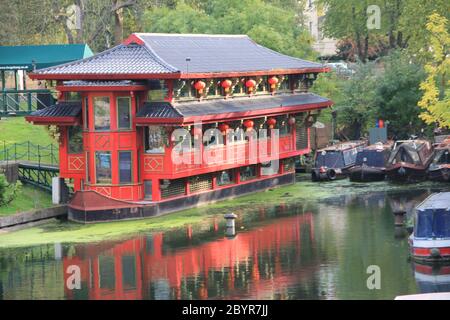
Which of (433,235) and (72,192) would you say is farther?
(72,192)

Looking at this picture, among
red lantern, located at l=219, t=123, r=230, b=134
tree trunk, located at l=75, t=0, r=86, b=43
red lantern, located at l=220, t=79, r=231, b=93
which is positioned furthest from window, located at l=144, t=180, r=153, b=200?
tree trunk, located at l=75, t=0, r=86, b=43

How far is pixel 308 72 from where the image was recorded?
70.8m

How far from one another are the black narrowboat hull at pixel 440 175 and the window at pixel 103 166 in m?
19.3

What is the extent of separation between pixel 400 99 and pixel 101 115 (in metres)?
26.2

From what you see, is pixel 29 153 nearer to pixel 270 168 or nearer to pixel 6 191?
pixel 6 191

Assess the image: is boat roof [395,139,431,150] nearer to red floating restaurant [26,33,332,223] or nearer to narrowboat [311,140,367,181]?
narrowboat [311,140,367,181]

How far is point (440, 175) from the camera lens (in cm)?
6775

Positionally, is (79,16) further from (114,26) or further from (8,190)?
(8,190)

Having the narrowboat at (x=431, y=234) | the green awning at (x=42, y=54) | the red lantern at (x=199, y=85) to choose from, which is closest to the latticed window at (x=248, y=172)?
the red lantern at (x=199, y=85)

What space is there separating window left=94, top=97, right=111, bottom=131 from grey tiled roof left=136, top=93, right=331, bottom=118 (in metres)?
1.41

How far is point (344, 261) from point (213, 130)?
16.5 m

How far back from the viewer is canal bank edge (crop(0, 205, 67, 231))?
179ft
